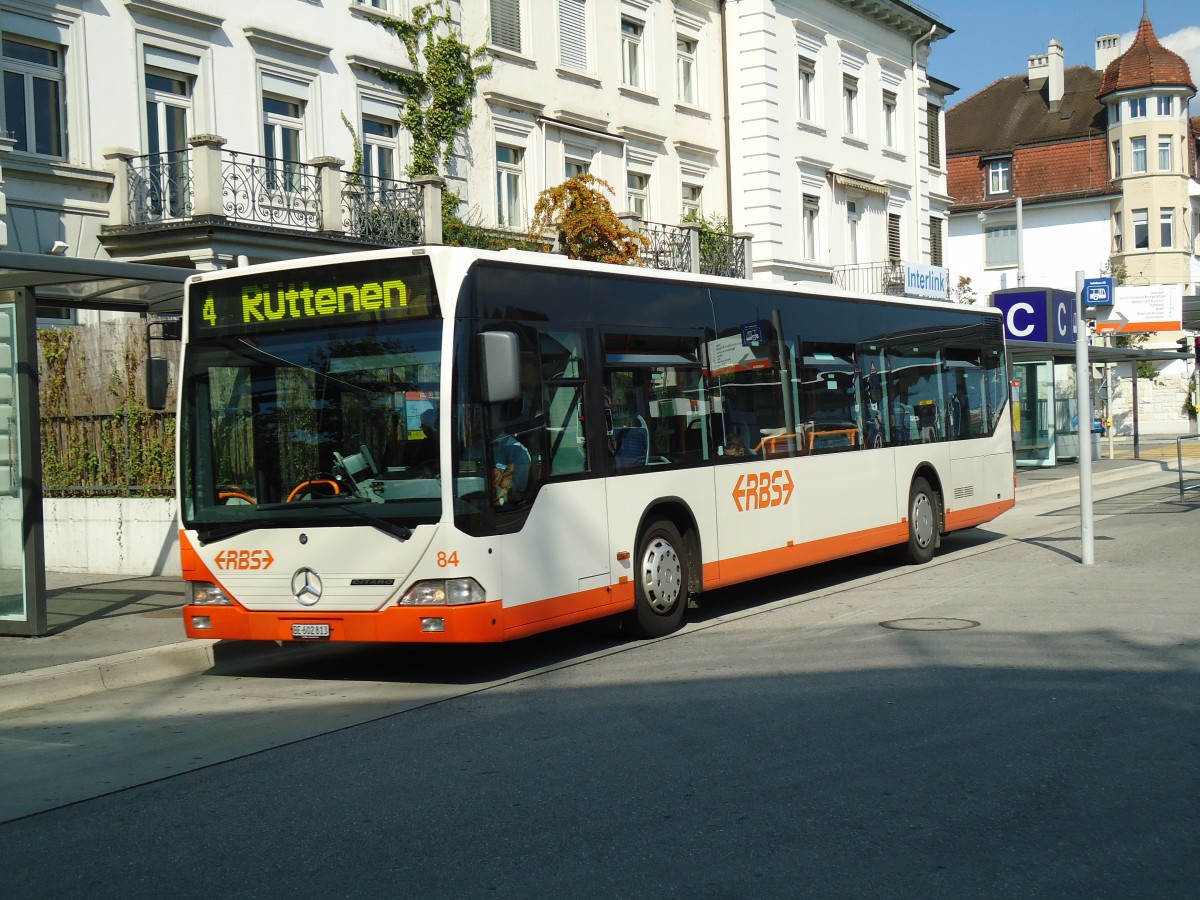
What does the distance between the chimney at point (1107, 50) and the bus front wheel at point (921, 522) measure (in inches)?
2481

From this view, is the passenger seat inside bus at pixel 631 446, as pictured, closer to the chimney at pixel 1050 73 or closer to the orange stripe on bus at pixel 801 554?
the orange stripe on bus at pixel 801 554

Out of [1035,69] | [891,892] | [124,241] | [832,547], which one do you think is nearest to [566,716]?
[891,892]

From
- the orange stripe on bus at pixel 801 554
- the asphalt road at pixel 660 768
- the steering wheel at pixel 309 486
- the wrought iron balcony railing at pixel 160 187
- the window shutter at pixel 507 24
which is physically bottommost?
the asphalt road at pixel 660 768

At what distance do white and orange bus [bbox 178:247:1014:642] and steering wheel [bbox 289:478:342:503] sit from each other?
0.02 meters

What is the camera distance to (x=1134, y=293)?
133 feet

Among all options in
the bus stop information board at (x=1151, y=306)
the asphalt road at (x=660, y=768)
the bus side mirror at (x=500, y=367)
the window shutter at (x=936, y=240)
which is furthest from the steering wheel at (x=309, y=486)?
the window shutter at (x=936, y=240)

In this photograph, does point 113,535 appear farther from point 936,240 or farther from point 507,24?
point 936,240

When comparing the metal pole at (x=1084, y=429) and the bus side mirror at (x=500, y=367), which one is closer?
the bus side mirror at (x=500, y=367)

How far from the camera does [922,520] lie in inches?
637

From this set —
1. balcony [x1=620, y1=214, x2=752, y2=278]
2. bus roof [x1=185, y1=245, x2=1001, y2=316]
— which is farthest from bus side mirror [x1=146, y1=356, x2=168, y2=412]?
balcony [x1=620, y1=214, x2=752, y2=278]

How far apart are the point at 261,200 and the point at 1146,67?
179ft

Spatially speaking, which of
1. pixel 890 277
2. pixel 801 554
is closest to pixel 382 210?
pixel 801 554

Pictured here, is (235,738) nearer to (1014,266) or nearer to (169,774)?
(169,774)

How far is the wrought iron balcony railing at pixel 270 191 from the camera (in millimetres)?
20953
